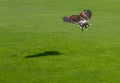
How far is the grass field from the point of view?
1340cm

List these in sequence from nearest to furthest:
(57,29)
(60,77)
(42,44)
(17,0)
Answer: (60,77) → (42,44) → (57,29) → (17,0)

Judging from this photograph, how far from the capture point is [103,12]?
2692cm

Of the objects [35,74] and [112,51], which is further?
[112,51]

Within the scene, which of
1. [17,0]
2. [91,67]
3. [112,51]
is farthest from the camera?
[17,0]

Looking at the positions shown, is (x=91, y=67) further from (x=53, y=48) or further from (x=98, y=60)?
(x=53, y=48)

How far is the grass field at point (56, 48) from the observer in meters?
13.4

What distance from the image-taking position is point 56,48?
1709 centimetres

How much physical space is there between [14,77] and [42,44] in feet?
15.5

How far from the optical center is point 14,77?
13.3m

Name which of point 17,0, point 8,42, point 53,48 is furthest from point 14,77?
point 17,0

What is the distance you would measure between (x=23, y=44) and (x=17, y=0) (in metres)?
17.2

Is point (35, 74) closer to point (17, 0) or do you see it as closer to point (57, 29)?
point (57, 29)

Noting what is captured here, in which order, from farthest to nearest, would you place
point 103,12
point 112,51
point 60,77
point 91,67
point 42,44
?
point 103,12
point 42,44
point 112,51
point 91,67
point 60,77

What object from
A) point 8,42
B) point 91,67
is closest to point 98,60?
point 91,67
